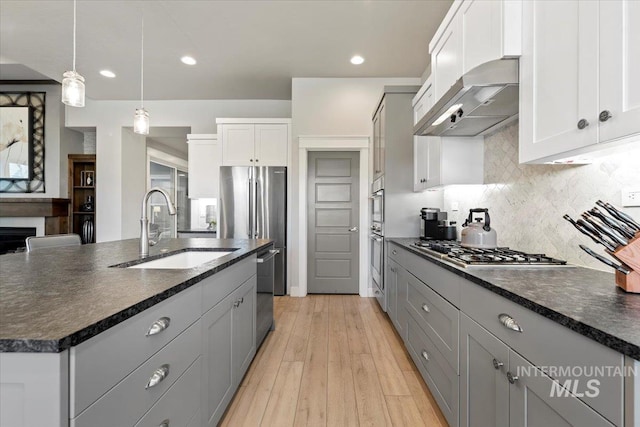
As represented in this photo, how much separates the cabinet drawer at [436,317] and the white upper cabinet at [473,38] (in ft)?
4.31

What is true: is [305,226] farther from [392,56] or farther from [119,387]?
[119,387]

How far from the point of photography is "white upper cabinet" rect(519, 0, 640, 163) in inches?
35.8

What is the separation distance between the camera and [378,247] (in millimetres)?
3441

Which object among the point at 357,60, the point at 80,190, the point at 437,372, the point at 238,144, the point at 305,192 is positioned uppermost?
the point at 357,60

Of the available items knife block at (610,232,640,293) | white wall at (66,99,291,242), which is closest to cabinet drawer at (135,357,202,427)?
knife block at (610,232,640,293)

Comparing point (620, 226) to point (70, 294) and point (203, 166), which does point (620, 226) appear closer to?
point (70, 294)

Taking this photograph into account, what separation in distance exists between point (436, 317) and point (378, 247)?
68.5 inches

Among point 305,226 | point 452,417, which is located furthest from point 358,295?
point 452,417

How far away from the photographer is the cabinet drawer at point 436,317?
1458 mm

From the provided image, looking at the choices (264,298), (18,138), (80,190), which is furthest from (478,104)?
(18,138)

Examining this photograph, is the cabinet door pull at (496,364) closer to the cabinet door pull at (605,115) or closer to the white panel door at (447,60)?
the cabinet door pull at (605,115)

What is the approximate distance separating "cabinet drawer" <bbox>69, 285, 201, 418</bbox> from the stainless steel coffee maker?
2322 mm

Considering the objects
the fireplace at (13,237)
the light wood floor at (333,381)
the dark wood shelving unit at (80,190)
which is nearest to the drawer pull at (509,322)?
the light wood floor at (333,381)

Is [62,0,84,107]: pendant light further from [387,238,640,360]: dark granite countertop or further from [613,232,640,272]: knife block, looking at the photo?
[613,232,640,272]: knife block
